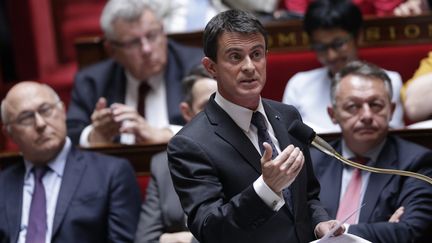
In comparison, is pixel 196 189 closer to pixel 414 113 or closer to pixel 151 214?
pixel 151 214

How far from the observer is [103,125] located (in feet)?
4.91

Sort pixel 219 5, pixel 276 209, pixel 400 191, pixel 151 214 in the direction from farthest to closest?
pixel 219 5 → pixel 151 214 → pixel 400 191 → pixel 276 209

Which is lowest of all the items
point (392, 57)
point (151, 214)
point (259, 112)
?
point (151, 214)

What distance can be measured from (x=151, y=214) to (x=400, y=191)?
39 cm

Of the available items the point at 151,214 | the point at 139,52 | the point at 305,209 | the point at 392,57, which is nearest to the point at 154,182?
the point at 151,214

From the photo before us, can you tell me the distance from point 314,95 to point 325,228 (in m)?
0.79

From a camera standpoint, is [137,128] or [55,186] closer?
[55,186]

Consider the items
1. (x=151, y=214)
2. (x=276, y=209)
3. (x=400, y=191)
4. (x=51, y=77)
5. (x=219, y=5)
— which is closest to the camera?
(x=276, y=209)

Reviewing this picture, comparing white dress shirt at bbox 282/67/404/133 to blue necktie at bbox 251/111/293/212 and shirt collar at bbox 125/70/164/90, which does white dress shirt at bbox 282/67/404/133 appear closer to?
shirt collar at bbox 125/70/164/90

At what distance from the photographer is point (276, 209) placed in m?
0.78

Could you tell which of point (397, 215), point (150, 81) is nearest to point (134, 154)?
point (150, 81)

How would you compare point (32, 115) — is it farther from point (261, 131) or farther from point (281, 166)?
point (281, 166)

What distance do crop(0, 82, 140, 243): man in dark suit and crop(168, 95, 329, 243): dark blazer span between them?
1.70ft

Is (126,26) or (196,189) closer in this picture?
(196,189)
